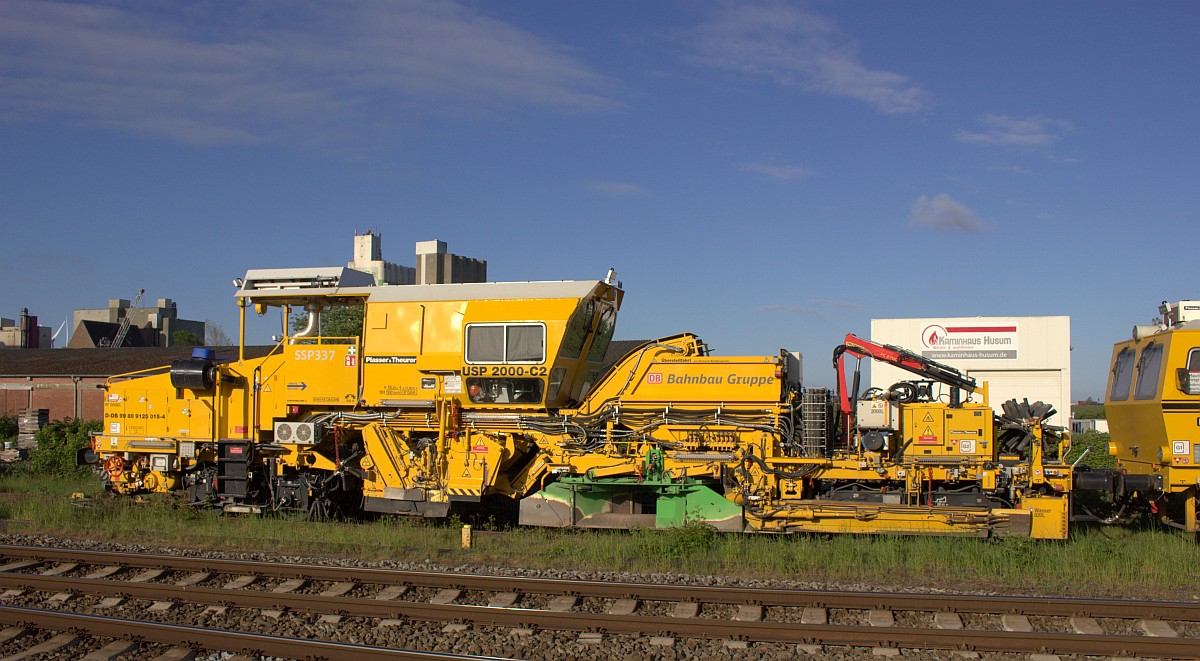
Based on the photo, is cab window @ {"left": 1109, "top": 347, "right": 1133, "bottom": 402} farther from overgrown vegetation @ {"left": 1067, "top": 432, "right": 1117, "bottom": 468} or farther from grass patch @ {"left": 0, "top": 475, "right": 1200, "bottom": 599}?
overgrown vegetation @ {"left": 1067, "top": 432, "right": 1117, "bottom": 468}

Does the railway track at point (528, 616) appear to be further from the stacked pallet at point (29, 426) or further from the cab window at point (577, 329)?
the stacked pallet at point (29, 426)

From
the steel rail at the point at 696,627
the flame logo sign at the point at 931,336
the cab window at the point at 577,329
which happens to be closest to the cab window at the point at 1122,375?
the steel rail at the point at 696,627

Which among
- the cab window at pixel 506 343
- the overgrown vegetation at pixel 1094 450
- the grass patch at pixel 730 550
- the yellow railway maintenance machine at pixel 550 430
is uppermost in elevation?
the cab window at pixel 506 343

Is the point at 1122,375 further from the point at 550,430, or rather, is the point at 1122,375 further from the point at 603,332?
the point at 550,430

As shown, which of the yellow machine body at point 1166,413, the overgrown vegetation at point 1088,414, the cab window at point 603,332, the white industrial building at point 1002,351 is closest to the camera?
the yellow machine body at point 1166,413

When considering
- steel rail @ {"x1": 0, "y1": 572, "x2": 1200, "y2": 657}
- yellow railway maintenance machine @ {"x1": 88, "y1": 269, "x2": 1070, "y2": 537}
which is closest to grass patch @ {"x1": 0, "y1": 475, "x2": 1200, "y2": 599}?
yellow railway maintenance machine @ {"x1": 88, "y1": 269, "x2": 1070, "y2": 537}

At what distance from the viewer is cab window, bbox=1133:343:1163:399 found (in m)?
12.3

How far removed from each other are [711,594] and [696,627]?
3.72 ft

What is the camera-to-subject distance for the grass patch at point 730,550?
10125mm

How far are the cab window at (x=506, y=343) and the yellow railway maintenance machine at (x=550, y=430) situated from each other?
3 cm

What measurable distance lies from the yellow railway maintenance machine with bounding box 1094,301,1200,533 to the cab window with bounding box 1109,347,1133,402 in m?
0.06

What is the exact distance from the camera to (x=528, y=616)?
8258mm

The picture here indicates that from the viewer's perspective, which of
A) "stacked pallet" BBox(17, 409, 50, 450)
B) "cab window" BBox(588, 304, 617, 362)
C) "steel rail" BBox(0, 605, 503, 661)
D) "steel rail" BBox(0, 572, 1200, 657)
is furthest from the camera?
"stacked pallet" BBox(17, 409, 50, 450)

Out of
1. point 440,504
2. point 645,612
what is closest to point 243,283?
point 440,504
